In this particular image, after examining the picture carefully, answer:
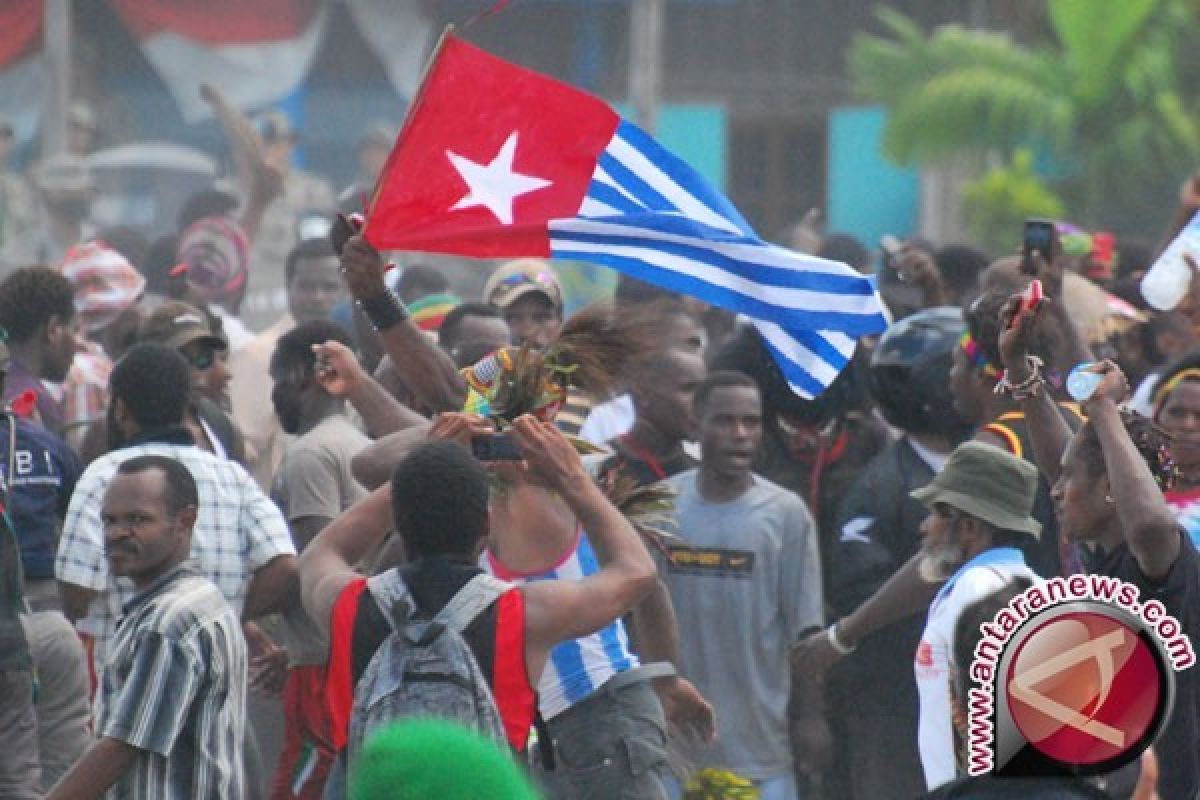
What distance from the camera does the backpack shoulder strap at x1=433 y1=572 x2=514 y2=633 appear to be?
5.05 m

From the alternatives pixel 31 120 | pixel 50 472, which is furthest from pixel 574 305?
pixel 50 472

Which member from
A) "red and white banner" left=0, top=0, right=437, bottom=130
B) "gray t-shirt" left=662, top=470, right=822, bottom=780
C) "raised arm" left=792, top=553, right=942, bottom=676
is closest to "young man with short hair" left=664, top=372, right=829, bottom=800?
"gray t-shirt" left=662, top=470, right=822, bottom=780

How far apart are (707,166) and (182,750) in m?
19.2

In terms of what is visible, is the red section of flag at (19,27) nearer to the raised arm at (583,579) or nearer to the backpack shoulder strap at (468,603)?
the raised arm at (583,579)

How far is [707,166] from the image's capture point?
80.0 ft

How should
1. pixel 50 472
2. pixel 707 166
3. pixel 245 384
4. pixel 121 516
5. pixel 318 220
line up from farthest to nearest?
pixel 707 166 → pixel 318 220 → pixel 245 384 → pixel 50 472 → pixel 121 516

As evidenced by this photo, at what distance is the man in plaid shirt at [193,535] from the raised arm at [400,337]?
77 centimetres

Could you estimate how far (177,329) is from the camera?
8383 mm

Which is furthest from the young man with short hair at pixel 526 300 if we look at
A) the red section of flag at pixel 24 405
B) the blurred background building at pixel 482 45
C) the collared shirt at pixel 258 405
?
the blurred background building at pixel 482 45

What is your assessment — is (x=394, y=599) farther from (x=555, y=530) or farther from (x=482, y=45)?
(x=482, y=45)

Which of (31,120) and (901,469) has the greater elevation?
(31,120)

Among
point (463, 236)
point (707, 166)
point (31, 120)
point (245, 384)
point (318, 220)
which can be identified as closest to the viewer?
point (463, 236)

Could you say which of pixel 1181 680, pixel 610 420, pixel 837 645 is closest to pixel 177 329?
pixel 610 420

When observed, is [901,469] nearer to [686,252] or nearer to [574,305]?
[686,252]
